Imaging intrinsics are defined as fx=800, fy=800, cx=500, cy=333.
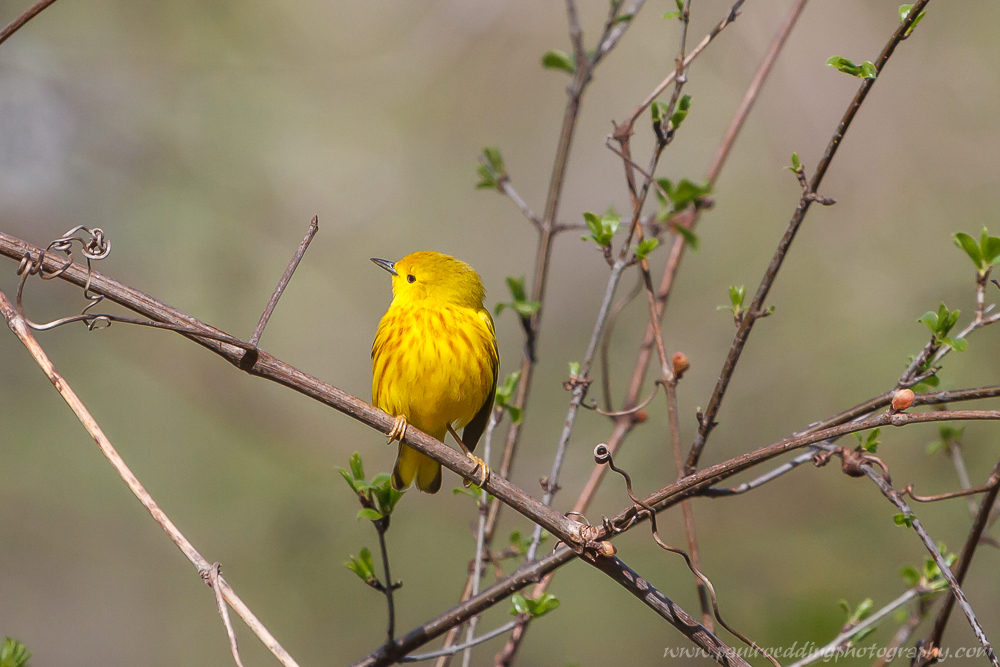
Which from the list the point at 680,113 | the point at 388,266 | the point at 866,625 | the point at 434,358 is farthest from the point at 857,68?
the point at 388,266

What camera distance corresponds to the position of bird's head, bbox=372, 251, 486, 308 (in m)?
3.71

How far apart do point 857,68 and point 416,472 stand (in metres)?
2.59

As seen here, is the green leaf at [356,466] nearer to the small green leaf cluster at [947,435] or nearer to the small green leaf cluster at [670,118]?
the small green leaf cluster at [670,118]

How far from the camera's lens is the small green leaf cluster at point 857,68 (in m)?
1.81

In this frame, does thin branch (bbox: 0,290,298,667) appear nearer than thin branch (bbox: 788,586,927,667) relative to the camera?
Yes

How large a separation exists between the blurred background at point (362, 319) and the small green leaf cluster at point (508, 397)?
303 cm

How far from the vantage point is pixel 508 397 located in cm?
274

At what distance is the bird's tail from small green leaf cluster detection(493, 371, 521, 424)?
3.28 feet

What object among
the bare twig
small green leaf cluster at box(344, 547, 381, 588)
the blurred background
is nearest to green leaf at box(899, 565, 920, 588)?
small green leaf cluster at box(344, 547, 381, 588)

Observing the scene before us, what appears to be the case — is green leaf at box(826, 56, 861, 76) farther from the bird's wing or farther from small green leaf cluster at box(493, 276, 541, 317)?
the bird's wing

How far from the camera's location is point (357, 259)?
8.38m

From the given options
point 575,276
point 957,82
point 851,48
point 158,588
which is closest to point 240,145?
point 575,276

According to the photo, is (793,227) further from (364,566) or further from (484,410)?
(484,410)

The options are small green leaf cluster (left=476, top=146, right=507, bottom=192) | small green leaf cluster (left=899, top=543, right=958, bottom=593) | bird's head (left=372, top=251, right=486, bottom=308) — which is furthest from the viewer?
bird's head (left=372, top=251, right=486, bottom=308)
